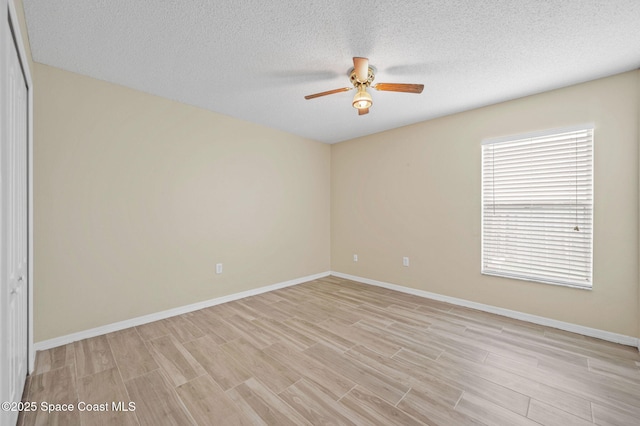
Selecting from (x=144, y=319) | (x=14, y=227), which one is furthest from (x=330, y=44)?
(x=144, y=319)

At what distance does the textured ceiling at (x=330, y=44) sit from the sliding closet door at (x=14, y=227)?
51cm

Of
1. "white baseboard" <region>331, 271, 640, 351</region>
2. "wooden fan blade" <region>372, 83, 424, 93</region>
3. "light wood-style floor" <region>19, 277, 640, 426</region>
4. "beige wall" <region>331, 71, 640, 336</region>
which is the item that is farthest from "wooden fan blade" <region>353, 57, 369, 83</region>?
"white baseboard" <region>331, 271, 640, 351</region>

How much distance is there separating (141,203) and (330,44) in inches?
98.0

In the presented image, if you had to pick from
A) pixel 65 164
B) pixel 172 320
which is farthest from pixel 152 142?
pixel 172 320

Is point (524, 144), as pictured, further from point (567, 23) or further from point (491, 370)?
point (491, 370)

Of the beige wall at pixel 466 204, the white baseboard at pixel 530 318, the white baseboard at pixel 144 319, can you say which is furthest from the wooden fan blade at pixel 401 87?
the white baseboard at pixel 144 319

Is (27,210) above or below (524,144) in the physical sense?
below

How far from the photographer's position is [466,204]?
11.0ft

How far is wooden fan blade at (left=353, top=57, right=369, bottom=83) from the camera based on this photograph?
2070mm

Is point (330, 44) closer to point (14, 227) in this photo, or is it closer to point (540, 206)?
point (14, 227)

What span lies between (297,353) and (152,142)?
8.84 feet

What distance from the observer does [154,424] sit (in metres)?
1.51

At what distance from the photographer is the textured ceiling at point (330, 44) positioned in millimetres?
1671

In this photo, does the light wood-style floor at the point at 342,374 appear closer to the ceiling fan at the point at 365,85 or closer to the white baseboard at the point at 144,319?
the white baseboard at the point at 144,319
